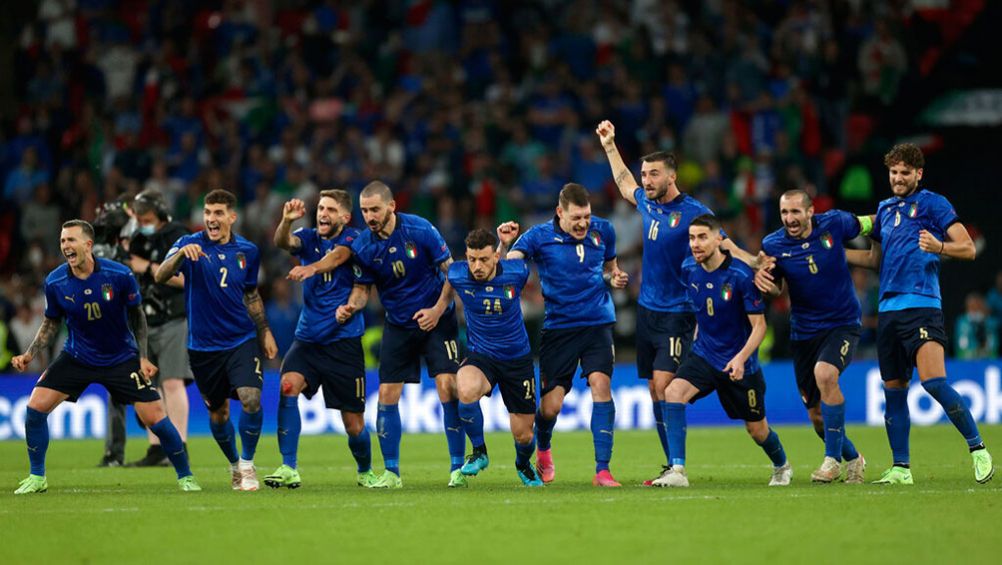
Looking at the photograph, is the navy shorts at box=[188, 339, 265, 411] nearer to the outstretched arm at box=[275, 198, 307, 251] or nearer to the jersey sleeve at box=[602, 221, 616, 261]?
the outstretched arm at box=[275, 198, 307, 251]

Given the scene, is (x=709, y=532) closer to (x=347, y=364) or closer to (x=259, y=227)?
(x=347, y=364)

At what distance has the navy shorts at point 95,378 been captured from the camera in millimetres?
11773

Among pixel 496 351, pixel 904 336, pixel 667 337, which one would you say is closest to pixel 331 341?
pixel 496 351

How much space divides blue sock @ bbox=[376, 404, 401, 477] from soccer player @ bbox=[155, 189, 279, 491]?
100 centimetres

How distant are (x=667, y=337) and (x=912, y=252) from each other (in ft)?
6.65

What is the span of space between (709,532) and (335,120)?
17166mm

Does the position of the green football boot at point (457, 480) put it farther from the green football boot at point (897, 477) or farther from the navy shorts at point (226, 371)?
the green football boot at point (897, 477)

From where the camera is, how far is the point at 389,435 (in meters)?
12.2

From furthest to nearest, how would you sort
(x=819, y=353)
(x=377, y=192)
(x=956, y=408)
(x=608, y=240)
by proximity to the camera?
(x=608, y=240) < (x=377, y=192) < (x=819, y=353) < (x=956, y=408)

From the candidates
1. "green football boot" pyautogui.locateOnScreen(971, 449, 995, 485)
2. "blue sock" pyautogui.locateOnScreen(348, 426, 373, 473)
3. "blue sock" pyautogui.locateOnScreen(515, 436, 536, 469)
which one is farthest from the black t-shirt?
"green football boot" pyautogui.locateOnScreen(971, 449, 995, 485)

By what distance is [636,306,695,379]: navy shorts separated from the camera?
479 inches

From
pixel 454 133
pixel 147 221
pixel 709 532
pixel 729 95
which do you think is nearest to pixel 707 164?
pixel 729 95

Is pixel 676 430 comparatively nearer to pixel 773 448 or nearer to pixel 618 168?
pixel 773 448

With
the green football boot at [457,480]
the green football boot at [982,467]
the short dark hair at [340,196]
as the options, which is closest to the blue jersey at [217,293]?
the short dark hair at [340,196]
